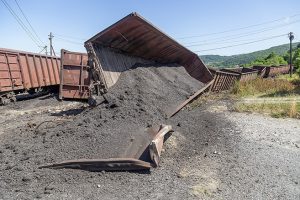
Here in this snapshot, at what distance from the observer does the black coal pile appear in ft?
19.0

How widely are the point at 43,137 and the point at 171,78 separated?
18.8 feet

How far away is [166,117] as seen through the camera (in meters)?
8.16

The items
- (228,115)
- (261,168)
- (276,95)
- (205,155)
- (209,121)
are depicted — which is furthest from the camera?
(276,95)

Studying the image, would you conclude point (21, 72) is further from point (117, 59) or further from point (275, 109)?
point (275, 109)

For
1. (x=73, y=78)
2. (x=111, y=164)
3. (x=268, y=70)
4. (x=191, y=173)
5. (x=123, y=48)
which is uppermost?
(x=123, y=48)

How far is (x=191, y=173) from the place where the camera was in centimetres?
536

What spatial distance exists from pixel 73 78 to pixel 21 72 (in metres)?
7.26

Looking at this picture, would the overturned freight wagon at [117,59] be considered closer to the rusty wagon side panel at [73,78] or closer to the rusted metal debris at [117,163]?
the rusty wagon side panel at [73,78]

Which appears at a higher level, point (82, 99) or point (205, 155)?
point (82, 99)

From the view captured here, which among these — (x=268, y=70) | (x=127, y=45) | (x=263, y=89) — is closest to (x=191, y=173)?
(x=127, y=45)

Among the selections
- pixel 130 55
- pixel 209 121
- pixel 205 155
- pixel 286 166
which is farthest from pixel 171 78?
pixel 286 166

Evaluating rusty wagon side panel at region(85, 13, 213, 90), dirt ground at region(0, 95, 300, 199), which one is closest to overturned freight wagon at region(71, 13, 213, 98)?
rusty wagon side panel at region(85, 13, 213, 90)

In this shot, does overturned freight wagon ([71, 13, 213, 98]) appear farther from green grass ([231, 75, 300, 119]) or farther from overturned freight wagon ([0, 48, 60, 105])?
overturned freight wagon ([0, 48, 60, 105])

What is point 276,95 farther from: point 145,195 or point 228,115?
point 145,195
